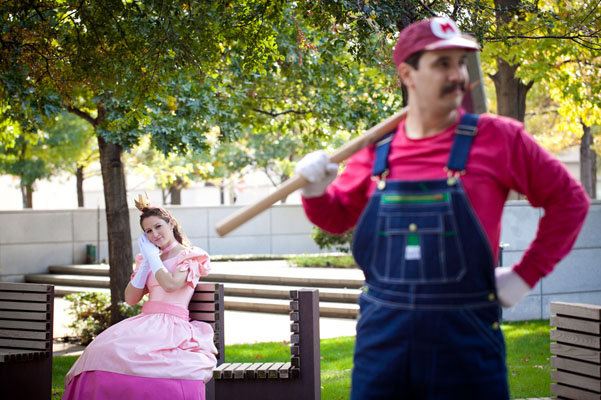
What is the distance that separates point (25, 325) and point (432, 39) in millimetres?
4741

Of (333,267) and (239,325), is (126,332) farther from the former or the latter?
(333,267)

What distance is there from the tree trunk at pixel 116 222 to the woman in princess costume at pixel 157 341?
5.92 metres

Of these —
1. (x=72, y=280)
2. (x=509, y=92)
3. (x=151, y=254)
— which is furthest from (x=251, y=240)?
(x=151, y=254)

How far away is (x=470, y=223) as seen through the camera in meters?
2.59

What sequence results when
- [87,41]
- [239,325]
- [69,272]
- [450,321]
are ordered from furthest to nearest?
[69,272] → [239,325] → [87,41] → [450,321]

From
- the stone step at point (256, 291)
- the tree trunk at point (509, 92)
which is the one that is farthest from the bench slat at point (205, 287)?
the tree trunk at point (509, 92)

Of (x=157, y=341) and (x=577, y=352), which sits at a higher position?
(x=577, y=352)

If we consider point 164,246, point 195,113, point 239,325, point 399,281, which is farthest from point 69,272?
point 399,281

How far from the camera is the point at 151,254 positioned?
5.64m

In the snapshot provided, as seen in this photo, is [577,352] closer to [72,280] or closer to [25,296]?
[25,296]

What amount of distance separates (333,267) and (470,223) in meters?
15.8

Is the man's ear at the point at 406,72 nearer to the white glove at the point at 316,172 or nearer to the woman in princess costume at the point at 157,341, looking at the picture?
the white glove at the point at 316,172

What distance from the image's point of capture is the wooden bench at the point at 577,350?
405cm

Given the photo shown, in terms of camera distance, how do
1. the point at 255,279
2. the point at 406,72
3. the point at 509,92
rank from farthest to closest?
1. the point at 255,279
2. the point at 509,92
3. the point at 406,72
